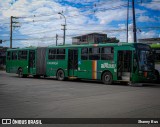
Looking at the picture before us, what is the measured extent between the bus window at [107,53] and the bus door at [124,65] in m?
0.72

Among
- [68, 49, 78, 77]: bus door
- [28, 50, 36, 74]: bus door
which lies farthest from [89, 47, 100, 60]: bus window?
[28, 50, 36, 74]: bus door

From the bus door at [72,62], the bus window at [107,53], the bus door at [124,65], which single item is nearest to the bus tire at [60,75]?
the bus door at [72,62]

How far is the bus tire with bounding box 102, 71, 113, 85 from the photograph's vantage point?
21.4 m

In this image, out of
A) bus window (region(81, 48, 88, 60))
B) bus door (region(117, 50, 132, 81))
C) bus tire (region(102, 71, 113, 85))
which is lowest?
bus tire (region(102, 71, 113, 85))

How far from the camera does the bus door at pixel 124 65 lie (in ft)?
66.9

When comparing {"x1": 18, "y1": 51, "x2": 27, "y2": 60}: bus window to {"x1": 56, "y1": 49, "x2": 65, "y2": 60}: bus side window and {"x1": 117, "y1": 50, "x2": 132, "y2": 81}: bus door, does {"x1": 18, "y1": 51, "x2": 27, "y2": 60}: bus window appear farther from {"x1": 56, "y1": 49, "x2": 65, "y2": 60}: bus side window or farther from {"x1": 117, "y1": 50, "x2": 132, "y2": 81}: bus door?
{"x1": 117, "y1": 50, "x2": 132, "y2": 81}: bus door

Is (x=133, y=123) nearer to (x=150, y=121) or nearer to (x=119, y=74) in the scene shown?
(x=150, y=121)

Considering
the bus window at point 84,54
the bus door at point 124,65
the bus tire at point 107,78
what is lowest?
the bus tire at point 107,78

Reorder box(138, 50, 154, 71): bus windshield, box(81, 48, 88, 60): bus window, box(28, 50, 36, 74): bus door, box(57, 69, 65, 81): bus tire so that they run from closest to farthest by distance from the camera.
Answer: box(138, 50, 154, 71): bus windshield → box(81, 48, 88, 60): bus window → box(57, 69, 65, 81): bus tire → box(28, 50, 36, 74): bus door

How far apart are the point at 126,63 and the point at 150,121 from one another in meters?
12.9

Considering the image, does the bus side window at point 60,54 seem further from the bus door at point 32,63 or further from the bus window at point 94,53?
the bus door at point 32,63

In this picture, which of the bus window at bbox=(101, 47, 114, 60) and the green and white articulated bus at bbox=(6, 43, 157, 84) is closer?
the green and white articulated bus at bbox=(6, 43, 157, 84)

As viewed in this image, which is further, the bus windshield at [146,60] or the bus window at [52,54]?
the bus window at [52,54]

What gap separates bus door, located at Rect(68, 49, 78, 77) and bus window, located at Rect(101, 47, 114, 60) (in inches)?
117
